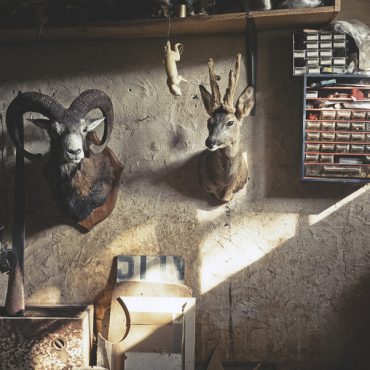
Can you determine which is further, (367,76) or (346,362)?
(346,362)

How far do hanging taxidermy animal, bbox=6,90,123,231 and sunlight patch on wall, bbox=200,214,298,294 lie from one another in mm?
846

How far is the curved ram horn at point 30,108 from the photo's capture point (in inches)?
128

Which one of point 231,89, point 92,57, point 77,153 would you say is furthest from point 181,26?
point 77,153

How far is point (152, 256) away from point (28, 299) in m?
1.06

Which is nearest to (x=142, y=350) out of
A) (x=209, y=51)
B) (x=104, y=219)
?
(x=104, y=219)

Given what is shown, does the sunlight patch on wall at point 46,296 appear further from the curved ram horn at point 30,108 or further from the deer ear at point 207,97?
the deer ear at point 207,97

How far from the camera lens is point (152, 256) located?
3670 mm

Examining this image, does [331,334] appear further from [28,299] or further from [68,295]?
[28,299]

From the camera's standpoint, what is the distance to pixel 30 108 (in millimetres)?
3303

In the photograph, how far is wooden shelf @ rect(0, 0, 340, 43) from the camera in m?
3.18

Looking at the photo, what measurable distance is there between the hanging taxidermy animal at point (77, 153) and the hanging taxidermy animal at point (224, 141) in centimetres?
72

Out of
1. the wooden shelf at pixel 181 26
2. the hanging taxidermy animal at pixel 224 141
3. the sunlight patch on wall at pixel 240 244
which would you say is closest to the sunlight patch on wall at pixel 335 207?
the sunlight patch on wall at pixel 240 244

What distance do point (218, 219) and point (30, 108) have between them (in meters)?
1.58

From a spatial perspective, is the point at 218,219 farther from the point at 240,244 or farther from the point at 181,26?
the point at 181,26
